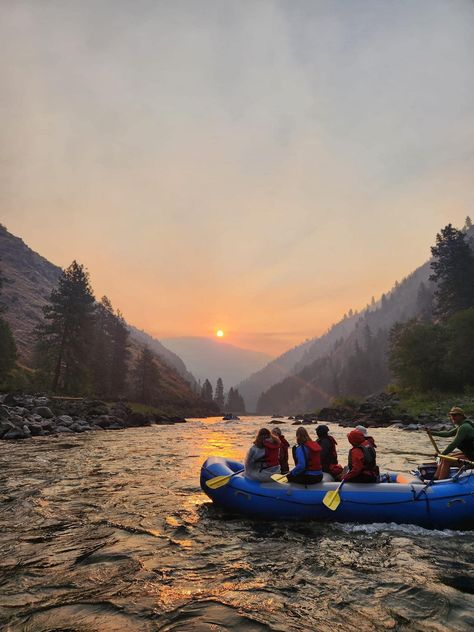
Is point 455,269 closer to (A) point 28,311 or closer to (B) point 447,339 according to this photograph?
(B) point 447,339

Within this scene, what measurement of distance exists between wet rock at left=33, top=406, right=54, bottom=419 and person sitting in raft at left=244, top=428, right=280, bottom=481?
25.7 m

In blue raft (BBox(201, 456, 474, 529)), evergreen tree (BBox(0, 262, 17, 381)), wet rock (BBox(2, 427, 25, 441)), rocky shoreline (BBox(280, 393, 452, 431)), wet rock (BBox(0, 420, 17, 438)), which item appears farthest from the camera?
evergreen tree (BBox(0, 262, 17, 381))

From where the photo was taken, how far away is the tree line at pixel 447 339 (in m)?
45.4

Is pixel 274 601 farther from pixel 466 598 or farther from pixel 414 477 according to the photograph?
pixel 414 477

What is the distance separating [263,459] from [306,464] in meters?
1.18

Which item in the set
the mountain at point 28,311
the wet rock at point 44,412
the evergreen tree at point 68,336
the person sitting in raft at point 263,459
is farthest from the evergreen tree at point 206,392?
the person sitting in raft at point 263,459

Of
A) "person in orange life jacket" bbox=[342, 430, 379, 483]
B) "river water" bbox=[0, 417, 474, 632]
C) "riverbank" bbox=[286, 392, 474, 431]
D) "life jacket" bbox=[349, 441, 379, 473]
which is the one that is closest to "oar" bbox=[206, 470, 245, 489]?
"river water" bbox=[0, 417, 474, 632]

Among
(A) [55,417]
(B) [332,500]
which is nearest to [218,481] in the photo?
(B) [332,500]

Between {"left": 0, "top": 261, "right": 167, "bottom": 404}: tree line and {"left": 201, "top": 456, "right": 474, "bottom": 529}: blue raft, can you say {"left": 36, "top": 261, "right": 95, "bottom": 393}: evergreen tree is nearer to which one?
{"left": 0, "top": 261, "right": 167, "bottom": 404}: tree line

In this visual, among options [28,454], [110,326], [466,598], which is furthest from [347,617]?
[110,326]

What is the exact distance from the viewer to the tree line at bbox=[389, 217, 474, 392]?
45.4 metres

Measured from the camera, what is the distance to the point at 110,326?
7956 centimetres

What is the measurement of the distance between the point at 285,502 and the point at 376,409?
144 feet

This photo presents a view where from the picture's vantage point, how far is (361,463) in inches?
384
